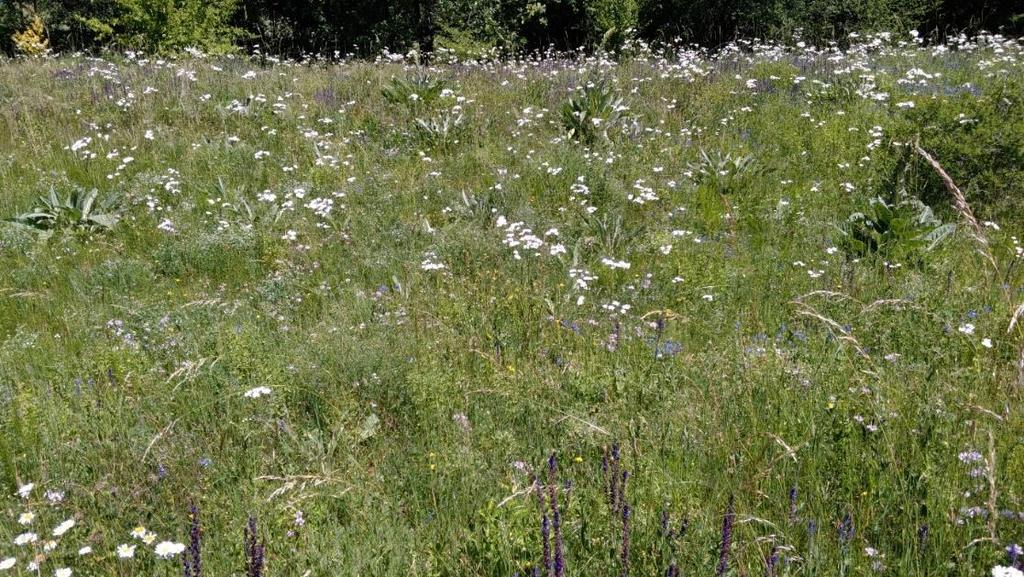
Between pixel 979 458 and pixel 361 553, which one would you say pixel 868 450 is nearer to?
pixel 979 458

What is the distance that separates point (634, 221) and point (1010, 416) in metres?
3.63

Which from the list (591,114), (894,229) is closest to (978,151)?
(894,229)

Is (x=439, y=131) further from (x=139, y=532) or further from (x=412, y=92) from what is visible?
(x=139, y=532)

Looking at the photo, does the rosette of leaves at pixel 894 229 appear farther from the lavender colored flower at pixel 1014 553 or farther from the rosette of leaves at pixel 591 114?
the lavender colored flower at pixel 1014 553

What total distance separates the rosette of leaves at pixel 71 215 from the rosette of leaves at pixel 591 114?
4.59 m

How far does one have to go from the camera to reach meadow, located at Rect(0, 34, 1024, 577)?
2393 mm

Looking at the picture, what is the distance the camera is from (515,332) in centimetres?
413

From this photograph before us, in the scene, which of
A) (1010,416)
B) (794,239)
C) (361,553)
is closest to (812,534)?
(1010,416)

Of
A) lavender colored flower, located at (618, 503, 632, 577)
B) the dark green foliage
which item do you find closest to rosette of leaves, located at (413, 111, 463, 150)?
the dark green foliage

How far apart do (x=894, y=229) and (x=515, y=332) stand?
296cm

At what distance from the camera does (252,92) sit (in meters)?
9.84

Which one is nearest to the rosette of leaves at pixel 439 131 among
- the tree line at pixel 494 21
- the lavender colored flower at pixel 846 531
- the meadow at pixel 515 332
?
the meadow at pixel 515 332

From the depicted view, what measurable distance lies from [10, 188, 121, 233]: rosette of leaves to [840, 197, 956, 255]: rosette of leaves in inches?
242

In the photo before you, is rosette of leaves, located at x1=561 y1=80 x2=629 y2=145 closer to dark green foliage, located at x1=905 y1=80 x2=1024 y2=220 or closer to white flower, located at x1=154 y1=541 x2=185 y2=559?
dark green foliage, located at x1=905 y1=80 x2=1024 y2=220
